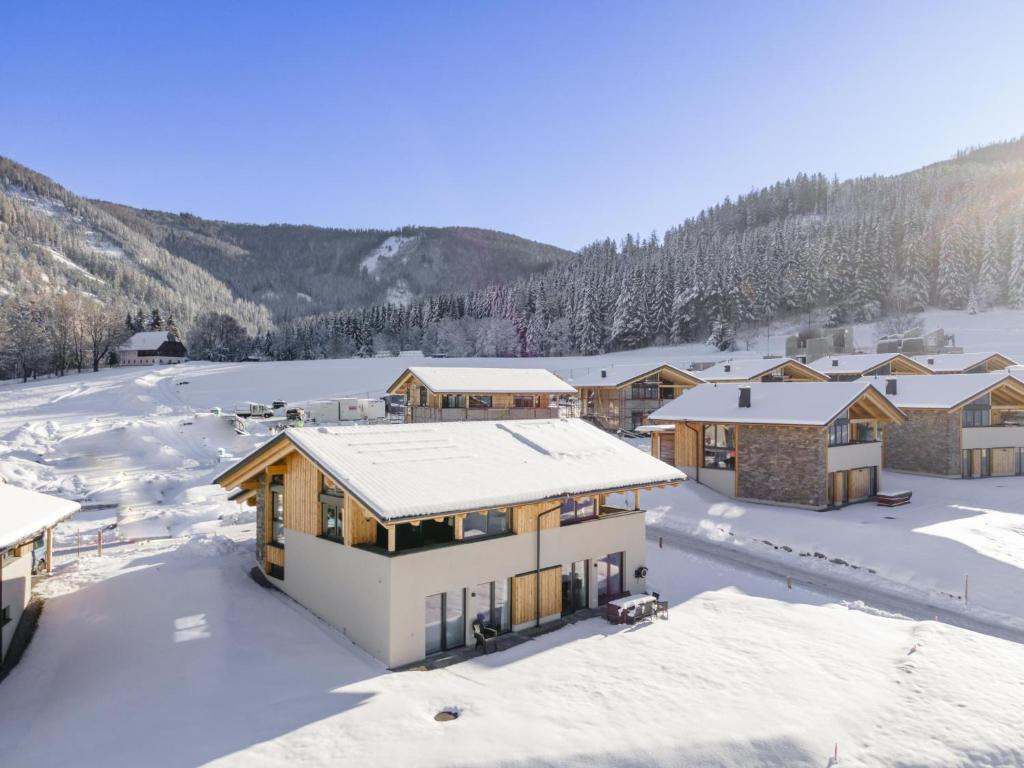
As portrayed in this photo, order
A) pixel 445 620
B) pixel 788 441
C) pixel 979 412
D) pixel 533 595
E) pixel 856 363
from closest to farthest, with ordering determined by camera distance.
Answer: pixel 445 620
pixel 533 595
pixel 788 441
pixel 979 412
pixel 856 363

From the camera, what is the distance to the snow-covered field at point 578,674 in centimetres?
852

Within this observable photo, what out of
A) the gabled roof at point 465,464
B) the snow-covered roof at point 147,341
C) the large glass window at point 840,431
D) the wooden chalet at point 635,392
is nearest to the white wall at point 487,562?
the gabled roof at point 465,464

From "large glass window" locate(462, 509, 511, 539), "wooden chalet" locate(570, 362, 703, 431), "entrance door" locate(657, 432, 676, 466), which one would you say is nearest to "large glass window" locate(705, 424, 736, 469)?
→ "entrance door" locate(657, 432, 676, 466)

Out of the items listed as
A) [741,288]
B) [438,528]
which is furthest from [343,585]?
[741,288]

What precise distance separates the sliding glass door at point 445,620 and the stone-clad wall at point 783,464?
65.0 ft

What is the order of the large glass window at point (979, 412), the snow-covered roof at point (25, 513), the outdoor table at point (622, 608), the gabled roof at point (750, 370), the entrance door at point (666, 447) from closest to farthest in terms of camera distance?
the snow-covered roof at point (25, 513) < the outdoor table at point (622, 608) < the large glass window at point (979, 412) < the entrance door at point (666, 447) < the gabled roof at point (750, 370)

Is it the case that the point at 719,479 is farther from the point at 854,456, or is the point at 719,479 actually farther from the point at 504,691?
the point at 504,691

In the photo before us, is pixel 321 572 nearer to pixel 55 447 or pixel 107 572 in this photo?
pixel 107 572

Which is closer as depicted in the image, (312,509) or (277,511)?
(312,509)

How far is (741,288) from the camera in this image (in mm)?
86938

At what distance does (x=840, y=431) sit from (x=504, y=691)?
77.2 feet

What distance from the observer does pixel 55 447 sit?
38.6 m

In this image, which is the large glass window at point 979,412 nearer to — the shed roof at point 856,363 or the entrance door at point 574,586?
the shed roof at point 856,363

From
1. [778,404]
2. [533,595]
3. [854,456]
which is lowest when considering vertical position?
[533,595]
